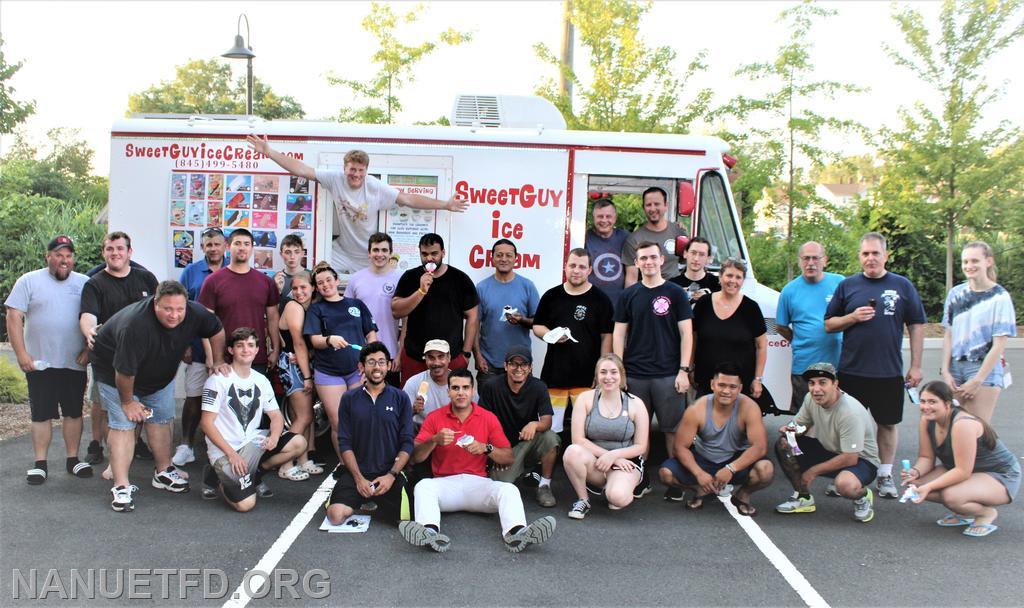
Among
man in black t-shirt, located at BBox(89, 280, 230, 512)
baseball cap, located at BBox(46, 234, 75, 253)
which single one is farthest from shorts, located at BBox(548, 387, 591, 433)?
baseball cap, located at BBox(46, 234, 75, 253)

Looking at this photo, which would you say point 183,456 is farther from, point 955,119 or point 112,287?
point 955,119

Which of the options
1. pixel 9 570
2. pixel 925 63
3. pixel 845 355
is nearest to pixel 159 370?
pixel 9 570

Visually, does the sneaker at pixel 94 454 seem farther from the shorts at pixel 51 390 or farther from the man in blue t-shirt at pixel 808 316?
the man in blue t-shirt at pixel 808 316

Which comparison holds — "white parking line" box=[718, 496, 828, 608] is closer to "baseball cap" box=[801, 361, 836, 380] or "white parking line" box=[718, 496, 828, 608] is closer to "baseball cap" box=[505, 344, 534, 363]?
"baseball cap" box=[801, 361, 836, 380]

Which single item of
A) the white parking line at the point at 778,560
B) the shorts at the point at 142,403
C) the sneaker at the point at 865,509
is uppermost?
the shorts at the point at 142,403

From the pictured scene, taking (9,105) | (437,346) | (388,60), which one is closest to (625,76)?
(388,60)

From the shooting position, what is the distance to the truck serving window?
24.1ft

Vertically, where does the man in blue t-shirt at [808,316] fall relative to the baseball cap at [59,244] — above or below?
below

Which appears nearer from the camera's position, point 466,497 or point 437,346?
point 466,497

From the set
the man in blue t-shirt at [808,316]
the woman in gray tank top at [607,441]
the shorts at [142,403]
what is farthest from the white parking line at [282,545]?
the man in blue t-shirt at [808,316]

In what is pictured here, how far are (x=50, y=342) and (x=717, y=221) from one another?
18.2 feet

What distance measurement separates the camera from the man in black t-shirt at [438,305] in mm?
6684

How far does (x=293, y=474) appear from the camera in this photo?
21.7ft

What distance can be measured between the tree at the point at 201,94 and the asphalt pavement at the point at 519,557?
31.5 metres
